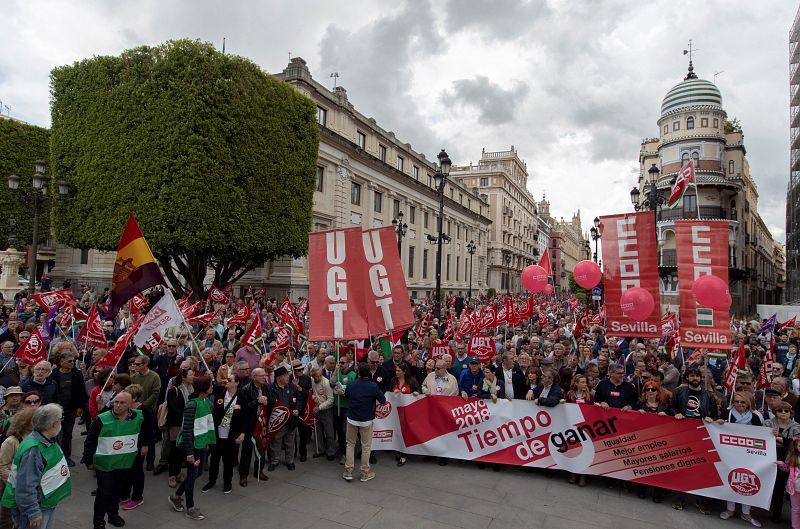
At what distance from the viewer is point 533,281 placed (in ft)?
48.8

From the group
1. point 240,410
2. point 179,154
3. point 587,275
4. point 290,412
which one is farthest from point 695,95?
point 240,410

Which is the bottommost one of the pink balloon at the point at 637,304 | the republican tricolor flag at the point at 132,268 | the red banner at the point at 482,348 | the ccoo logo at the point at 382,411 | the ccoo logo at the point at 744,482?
the ccoo logo at the point at 744,482

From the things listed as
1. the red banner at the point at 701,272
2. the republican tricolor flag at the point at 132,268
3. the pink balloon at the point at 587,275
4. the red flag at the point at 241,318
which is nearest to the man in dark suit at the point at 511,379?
the red banner at the point at 701,272

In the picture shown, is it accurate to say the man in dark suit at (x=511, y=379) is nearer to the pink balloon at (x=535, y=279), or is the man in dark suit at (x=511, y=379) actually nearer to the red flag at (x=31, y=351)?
the pink balloon at (x=535, y=279)

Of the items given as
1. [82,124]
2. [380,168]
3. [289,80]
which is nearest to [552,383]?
[82,124]

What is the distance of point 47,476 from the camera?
161 inches

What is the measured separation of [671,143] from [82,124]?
155ft

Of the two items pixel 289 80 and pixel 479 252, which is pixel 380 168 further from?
pixel 479 252

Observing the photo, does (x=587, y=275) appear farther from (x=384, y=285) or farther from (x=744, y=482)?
(x=744, y=482)

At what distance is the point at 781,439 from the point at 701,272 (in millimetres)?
3276

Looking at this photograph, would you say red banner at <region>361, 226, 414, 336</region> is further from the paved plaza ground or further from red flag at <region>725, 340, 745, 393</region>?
red flag at <region>725, 340, 745, 393</region>

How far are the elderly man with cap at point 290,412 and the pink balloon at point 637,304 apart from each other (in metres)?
6.18

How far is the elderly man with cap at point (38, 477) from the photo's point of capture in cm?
393

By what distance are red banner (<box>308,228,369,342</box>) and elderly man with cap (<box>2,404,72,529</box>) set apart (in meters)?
3.99
